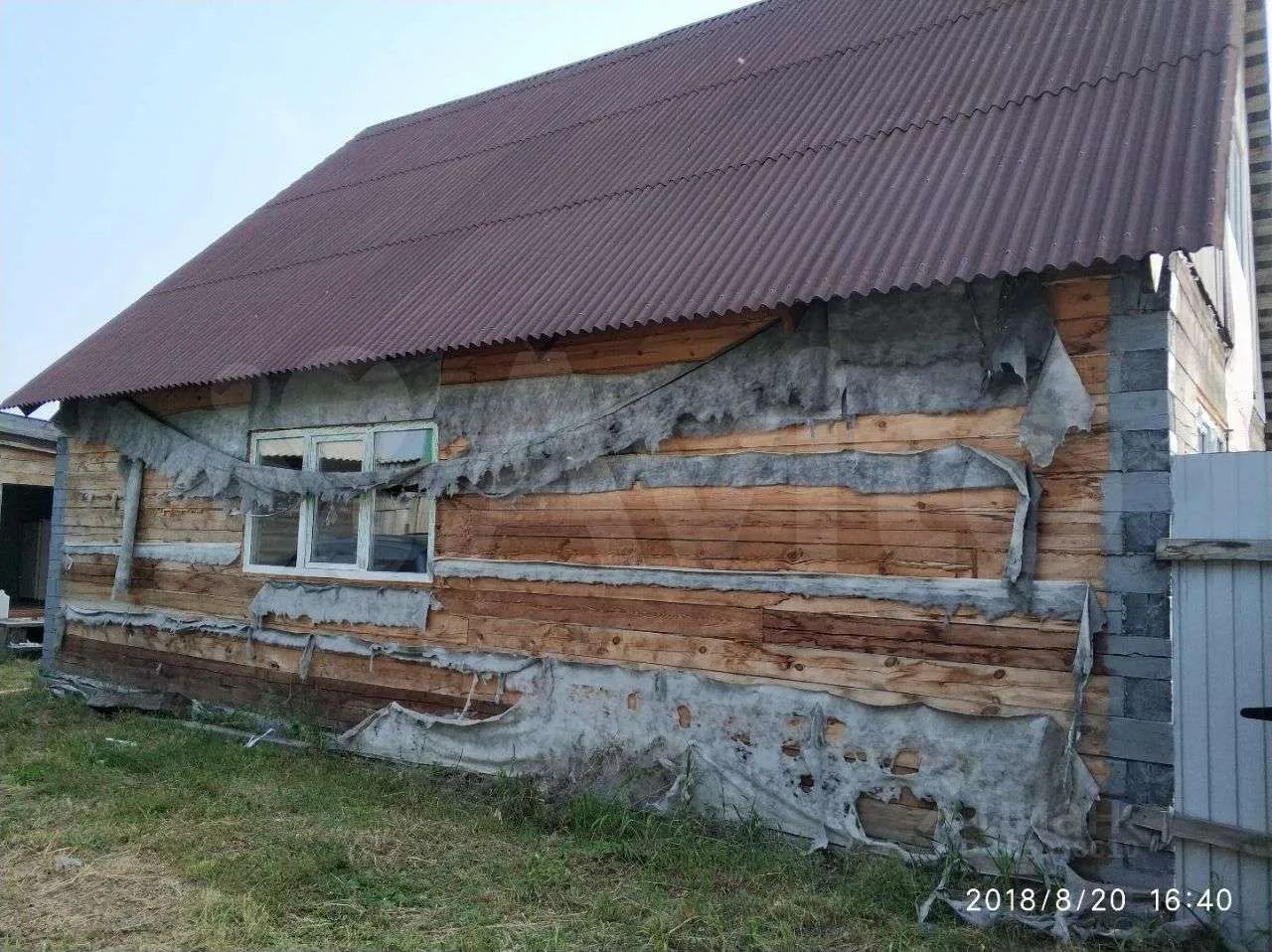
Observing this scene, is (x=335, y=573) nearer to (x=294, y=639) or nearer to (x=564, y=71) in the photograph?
(x=294, y=639)

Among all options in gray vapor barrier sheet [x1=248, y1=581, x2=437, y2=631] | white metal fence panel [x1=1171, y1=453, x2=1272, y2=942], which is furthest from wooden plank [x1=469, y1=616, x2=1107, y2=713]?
gray vapor barrier sheet [x1=248, y1=581, x2=437, y2=631]

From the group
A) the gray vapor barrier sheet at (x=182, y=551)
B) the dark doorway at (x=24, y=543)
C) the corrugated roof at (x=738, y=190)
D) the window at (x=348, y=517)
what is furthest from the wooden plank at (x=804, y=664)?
the dark doorway at (x=24, y=543)

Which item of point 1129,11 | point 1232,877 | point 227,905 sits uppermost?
point 1129,11

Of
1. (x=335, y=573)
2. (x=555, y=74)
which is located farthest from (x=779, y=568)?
(x=555, y=74)

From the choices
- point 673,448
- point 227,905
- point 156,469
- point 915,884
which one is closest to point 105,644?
point 156,469

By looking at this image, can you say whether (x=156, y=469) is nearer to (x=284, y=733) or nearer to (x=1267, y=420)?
(x=284, y=733)

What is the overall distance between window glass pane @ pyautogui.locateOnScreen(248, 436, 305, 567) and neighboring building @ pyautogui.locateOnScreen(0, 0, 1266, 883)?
0.13 ft

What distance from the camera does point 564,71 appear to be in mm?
12078

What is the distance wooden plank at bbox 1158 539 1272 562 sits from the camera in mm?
4489

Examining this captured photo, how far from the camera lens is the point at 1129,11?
22.1ft

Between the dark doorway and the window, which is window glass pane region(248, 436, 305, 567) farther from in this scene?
the dark doorway

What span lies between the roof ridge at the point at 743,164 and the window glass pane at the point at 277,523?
7.64ft

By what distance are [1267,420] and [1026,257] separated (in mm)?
8364

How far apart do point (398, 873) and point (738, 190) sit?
539 centimetres
